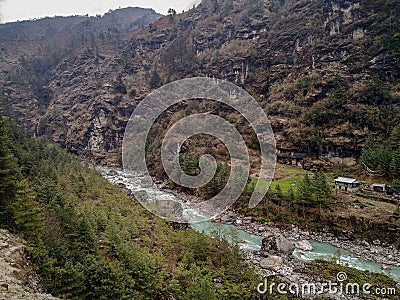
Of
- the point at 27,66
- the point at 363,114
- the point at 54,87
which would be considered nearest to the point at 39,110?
the point at 54,87

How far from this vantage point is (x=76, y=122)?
89125 mm

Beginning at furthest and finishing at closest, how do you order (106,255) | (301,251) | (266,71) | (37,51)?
(37,51) < (266,71) < (301,251) < (106,255)

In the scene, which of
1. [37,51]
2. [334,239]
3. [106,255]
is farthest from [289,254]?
[37,51]

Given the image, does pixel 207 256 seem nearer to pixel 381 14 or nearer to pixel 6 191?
pixel 6 191

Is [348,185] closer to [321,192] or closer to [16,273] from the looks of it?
[321,192]

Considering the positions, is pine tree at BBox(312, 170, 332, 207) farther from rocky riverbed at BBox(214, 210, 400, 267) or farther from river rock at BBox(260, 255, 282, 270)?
river rock at BBox(260, 255, 282, 270)

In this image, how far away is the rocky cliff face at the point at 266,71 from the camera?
48594mm

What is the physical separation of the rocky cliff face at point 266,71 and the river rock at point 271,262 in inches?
1074

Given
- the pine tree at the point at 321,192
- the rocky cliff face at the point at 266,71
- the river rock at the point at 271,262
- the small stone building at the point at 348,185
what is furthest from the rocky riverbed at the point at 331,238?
the rocky cliff face at the point at 266,71

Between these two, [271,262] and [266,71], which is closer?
[271,262]
